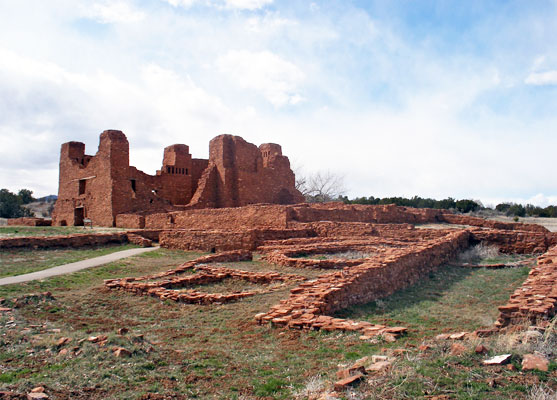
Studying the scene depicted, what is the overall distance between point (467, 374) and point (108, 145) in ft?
79.6

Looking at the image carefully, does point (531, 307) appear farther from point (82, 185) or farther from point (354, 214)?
point (82, 185)

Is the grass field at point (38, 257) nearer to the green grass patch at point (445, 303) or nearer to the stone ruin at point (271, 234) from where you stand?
the stone ruin at point (271, 234)

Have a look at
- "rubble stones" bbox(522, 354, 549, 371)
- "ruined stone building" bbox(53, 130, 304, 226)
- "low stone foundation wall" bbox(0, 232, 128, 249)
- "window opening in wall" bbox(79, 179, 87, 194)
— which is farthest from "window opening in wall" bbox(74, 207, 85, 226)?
"rubble stones" bbox(522, 354, 549, 371)

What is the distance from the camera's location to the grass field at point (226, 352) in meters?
3.71

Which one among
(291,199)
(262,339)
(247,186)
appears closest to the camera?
(262,339)

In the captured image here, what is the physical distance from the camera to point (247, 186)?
28984 millimetres

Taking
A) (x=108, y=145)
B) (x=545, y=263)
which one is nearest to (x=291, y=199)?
(x=108, y=145)

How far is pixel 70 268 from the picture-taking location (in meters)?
11.7

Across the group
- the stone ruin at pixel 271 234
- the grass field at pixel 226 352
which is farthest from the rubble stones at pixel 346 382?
the stone ruin at pixel 271 234

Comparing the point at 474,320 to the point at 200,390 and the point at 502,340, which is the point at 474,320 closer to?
the point at 502,340

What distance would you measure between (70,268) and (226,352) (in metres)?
8.08

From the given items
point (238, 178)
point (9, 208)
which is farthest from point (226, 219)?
point (9, 208)

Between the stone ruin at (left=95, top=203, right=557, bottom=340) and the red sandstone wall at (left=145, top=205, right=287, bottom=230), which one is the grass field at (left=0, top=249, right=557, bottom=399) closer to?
the stone ruin at (left=95, top=203, right=557, bottom=340)

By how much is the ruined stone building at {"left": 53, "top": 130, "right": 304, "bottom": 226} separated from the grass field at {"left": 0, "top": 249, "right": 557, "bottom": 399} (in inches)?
659
